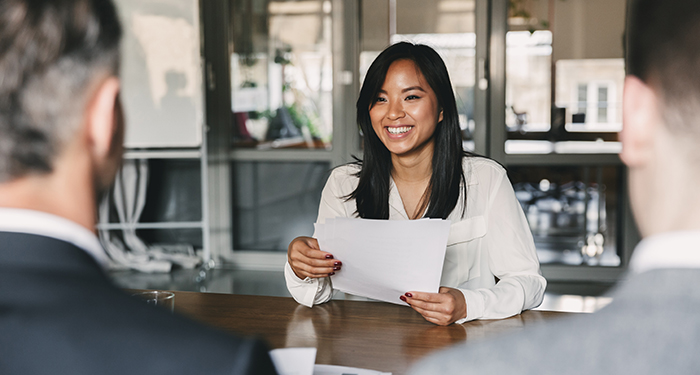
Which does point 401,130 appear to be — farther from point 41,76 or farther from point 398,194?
point 41,76

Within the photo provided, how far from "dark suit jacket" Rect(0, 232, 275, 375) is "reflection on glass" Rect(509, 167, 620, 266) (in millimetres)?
3526

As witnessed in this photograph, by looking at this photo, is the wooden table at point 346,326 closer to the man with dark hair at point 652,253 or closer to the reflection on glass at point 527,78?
the man with dark hair at point 652,253

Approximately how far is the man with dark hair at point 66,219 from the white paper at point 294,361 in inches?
17.7

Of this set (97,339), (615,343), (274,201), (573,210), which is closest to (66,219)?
(97,339)

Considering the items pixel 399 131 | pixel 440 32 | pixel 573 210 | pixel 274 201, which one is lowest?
pixel 573 210

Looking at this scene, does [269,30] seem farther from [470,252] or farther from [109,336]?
[109,336]

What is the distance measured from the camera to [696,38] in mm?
485

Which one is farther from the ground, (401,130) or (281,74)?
(281,74)

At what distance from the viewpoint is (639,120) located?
53 centimetres

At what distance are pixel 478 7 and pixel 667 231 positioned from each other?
374 centimetres

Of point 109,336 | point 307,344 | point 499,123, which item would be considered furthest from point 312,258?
point 499,123

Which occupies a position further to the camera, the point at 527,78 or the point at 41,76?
the point at 527,78

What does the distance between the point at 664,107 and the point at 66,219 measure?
0.53 metres

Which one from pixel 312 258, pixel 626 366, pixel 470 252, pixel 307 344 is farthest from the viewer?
pixel 470 252
